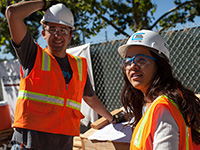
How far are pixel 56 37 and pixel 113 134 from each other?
1404 millimetres

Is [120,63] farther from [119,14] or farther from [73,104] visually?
[119,14]

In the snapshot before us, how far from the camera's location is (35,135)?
2.06 metres

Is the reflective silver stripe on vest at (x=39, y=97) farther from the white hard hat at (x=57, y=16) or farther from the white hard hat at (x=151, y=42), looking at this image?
the white hard hat at (x=151, y=42)

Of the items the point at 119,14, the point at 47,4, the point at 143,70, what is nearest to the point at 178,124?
the point at 143,70

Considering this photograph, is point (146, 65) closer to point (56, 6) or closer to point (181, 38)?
point (56, 6)

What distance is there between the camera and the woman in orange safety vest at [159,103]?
1089mm

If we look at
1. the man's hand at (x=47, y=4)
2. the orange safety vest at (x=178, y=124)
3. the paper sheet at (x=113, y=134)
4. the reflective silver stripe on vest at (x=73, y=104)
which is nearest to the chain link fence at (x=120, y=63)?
the paper sheet at (x=113, y=134)

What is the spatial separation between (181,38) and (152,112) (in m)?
2.95

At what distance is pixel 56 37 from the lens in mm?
2400

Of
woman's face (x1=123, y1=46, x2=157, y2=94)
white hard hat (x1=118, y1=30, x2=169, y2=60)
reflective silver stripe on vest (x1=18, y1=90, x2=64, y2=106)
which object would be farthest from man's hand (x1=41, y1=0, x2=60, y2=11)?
woman's face (x1=123, y1=46, x2=157, y2=94)

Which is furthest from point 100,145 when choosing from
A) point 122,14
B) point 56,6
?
point 122,14

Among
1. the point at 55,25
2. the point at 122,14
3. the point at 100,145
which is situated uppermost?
the point at 122,14

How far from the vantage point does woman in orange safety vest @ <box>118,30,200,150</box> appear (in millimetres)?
1089

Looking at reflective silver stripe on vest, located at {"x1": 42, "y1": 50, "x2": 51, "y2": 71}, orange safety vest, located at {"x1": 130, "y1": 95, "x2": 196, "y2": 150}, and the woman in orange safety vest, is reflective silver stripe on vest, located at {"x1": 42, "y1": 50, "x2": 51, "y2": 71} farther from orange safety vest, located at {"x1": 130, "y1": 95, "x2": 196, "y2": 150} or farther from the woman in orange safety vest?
orange safety vest, located at {"x1": 130, "y1": 95, "x2": 196, "y2": 150}
